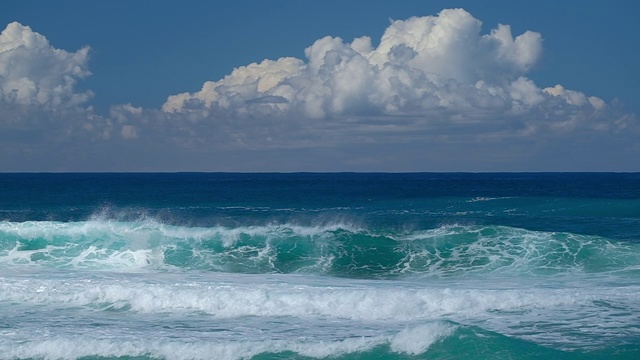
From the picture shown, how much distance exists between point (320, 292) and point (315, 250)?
8768 millimetres

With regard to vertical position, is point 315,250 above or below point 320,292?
above

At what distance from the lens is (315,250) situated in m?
26.1

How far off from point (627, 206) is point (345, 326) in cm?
3148

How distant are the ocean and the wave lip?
0.07m

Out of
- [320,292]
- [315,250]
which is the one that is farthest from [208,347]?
[315,250]

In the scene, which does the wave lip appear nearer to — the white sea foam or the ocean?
the ocean

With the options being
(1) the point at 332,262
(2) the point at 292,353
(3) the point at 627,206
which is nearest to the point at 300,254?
(1) the point at 332,262

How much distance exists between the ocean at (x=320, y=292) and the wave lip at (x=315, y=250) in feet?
0.23

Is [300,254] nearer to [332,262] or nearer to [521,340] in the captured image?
[332,262]

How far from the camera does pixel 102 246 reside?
2567 centimetres

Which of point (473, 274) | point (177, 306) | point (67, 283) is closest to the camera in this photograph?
point (177, 306)

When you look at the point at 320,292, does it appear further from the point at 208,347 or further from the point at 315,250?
the point at 315,250

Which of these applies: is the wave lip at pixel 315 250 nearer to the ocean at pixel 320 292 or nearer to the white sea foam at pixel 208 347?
the ocean at pixel 320 292

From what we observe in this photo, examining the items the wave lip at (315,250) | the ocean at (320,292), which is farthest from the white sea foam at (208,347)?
the wave lip at (315,250)
